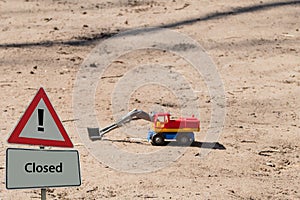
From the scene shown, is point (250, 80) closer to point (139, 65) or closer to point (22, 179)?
point (139, 65)

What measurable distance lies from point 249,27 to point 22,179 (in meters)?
7.19

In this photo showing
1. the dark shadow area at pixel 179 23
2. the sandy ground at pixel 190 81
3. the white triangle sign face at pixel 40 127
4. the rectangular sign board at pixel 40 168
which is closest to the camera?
the rectangular sign board at pixel 40 168

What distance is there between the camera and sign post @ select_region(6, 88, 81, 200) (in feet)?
17.1

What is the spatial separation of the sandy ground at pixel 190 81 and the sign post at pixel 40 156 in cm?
124

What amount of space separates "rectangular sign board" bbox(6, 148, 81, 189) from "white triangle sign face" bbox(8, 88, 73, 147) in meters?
0.13

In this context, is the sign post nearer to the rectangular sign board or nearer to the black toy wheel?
the rectangular sign board

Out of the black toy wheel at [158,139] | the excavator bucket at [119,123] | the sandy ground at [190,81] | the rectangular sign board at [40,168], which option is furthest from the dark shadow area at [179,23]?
the rectangular sign board at [40,168]

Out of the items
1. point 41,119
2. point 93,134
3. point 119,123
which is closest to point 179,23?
point 119,123

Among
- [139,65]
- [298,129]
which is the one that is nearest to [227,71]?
[139,65]

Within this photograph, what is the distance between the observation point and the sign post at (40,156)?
521 centimetres

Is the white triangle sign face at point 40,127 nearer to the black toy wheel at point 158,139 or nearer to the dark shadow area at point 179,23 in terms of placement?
the black toy wheel at point 158,139

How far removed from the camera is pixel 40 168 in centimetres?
Result: 530

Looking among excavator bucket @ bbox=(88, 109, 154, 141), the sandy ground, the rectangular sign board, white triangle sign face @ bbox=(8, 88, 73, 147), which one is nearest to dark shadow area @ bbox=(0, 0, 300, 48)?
the sandy ground

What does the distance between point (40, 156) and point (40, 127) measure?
0.23 metres
